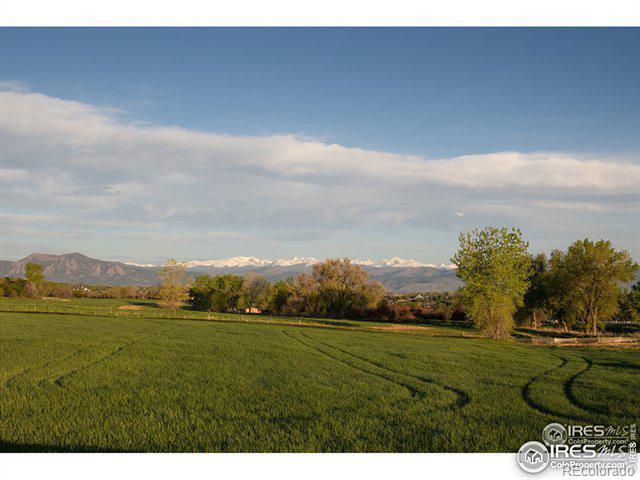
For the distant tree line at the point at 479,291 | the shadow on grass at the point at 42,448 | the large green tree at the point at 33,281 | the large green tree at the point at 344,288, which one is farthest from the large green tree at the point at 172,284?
the shadow on grass at the point at 42,448

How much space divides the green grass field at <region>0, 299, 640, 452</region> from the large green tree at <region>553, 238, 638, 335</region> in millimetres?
34185

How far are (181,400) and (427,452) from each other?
7.24m

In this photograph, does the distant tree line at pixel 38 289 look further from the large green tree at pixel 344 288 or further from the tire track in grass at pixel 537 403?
the tire track in grass at pixel 537 403

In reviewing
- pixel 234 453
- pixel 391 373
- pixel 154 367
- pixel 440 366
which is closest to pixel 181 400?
pixel 234 453

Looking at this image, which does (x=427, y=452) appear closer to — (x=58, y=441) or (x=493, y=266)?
(x=58, y=441)

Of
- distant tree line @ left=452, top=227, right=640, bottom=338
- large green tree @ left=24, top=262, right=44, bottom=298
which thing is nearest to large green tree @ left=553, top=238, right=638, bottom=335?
distant tree line @ left=452, top=227, right=640, bottom=338

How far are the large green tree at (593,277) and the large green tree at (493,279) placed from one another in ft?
56.6

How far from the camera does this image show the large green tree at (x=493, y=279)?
4028cm

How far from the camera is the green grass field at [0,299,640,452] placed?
909 cm

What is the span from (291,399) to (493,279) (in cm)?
3288

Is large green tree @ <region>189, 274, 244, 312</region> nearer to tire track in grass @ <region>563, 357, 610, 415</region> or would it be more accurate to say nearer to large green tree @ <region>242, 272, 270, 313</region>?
large green tree @ <region>242, 272, 270, 313</region>

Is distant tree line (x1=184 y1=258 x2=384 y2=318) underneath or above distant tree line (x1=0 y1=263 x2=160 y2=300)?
above

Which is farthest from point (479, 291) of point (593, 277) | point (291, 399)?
point (291, 399)

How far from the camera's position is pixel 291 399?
12.8 m
